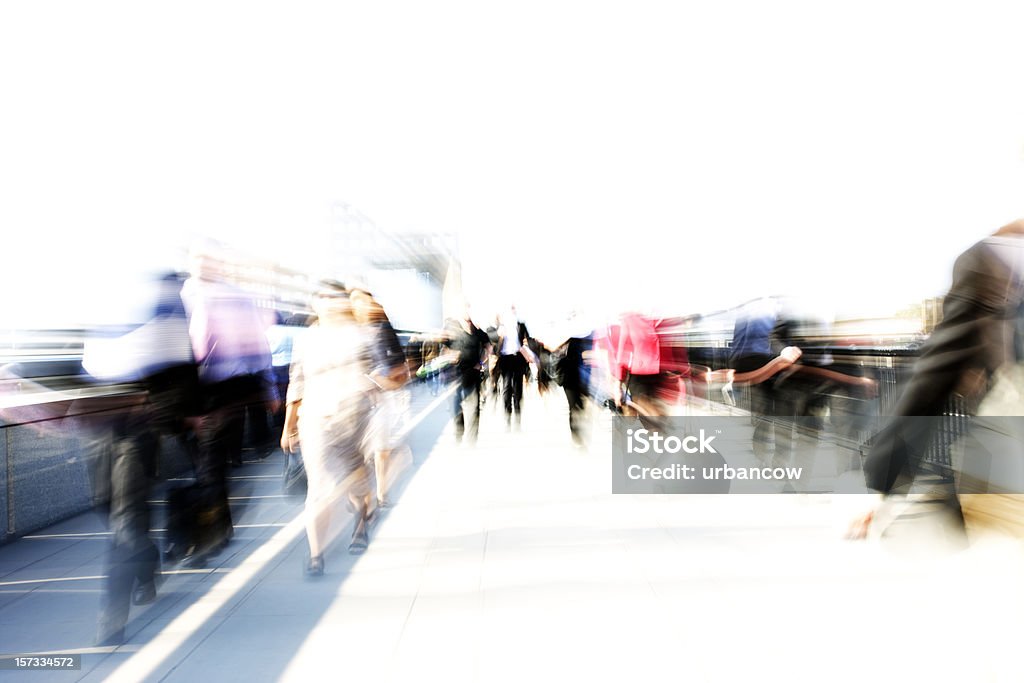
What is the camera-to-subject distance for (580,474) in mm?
7266

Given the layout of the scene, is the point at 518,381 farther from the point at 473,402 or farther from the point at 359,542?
the point at 359,542

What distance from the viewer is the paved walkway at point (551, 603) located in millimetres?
2924

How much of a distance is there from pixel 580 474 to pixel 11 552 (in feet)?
14.7

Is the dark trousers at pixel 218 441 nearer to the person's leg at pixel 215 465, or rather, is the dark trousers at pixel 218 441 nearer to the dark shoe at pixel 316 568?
the person's leg at pixel 215 465

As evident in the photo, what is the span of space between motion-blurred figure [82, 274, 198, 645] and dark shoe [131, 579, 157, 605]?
0.09 meters

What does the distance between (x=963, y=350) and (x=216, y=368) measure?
3.72 meters

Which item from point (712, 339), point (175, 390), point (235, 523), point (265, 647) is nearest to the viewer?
point (265, 647)

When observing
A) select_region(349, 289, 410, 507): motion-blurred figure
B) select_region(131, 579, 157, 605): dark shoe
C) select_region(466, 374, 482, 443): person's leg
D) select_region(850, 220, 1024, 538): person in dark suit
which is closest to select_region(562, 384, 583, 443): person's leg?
select_region(466, 374, 482, 443): person's leg

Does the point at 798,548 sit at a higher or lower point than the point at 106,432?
lower

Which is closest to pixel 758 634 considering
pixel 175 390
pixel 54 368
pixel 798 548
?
pixel 798 548

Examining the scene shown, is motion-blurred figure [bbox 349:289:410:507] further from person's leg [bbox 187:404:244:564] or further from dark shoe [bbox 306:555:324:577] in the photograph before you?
dark shoe [bbox 306:555:324:577]

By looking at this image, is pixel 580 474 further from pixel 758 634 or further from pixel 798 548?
pixel 758 634

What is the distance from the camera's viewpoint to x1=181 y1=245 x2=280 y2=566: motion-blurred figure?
4336 mm

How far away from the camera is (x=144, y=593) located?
377cm
